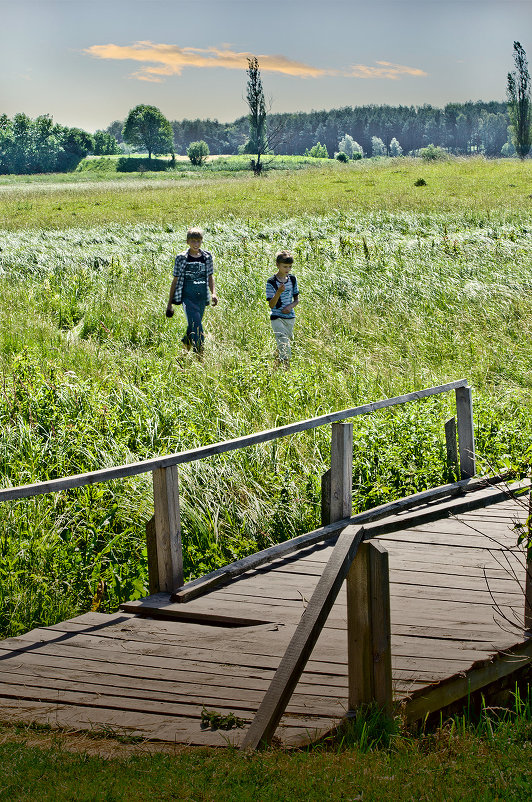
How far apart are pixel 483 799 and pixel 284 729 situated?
0.90m

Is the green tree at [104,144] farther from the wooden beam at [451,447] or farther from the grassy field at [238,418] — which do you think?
the wooden beam at [451,447]

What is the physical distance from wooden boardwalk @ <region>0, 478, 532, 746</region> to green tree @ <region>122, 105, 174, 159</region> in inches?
6056

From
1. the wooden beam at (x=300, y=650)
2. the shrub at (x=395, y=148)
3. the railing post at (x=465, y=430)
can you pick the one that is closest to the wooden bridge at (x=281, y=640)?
the wooden beam at (x=300, y=650)

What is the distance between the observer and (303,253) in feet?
68.6

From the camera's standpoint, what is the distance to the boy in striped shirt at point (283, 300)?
419 inches

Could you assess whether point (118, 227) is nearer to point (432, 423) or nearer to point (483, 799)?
point (432, 423)

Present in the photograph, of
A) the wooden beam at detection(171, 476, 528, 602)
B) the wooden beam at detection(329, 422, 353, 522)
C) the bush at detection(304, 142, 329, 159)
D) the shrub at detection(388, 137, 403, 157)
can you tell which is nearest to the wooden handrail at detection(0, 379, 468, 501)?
the wooden beam at detection(329, 422, 353, 522)

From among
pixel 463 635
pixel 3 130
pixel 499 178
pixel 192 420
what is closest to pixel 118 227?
pixel 499 178

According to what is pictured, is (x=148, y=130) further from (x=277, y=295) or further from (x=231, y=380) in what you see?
(x=231, y=380)

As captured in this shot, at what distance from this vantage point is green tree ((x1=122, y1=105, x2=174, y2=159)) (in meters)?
152

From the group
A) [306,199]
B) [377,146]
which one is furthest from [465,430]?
[377,146]

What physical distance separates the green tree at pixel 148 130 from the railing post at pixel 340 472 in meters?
152

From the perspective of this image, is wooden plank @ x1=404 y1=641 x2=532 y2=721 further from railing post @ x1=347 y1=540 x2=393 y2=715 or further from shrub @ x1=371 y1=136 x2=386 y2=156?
shrub @ x1=371 y1=136 x2=386 y2=156

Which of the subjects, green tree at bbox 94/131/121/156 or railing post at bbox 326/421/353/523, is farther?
green tree at bbox 94/131/121/156
